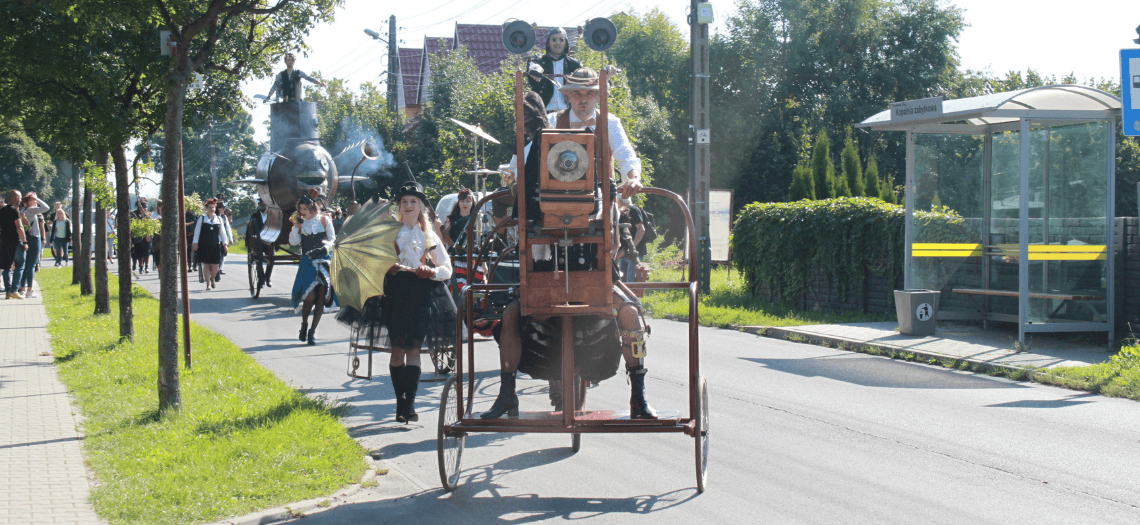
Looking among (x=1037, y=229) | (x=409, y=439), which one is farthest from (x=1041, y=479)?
(x=1037, y=229)

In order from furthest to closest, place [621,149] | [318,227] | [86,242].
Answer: [86,242] < [318,227] < [621,149]

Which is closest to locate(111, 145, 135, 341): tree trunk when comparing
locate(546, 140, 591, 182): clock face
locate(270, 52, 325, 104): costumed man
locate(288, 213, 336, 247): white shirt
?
locate(288, 213, 336, 247): white shirt

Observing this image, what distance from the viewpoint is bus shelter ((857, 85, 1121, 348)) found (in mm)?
11406

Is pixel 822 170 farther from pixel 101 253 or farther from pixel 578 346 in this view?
pixel 578 346

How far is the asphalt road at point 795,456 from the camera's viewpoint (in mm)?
5230

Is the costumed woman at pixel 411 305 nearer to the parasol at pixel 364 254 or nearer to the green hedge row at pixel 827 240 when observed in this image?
the parasol at pixel 364 254

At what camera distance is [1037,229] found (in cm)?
1209

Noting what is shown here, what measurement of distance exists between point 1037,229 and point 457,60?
35.0 meters

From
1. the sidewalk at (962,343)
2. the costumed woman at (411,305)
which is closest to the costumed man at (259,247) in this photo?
the sidewalk at (962,343)

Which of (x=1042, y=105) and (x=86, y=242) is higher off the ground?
(x=1042, y=105)

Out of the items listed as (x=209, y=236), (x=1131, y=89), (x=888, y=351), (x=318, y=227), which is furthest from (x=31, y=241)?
(x=1131, y=89)

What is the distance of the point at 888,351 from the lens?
11516 mm

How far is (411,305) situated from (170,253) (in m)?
1.90

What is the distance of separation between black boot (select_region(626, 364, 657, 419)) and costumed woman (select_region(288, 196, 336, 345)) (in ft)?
23.1
